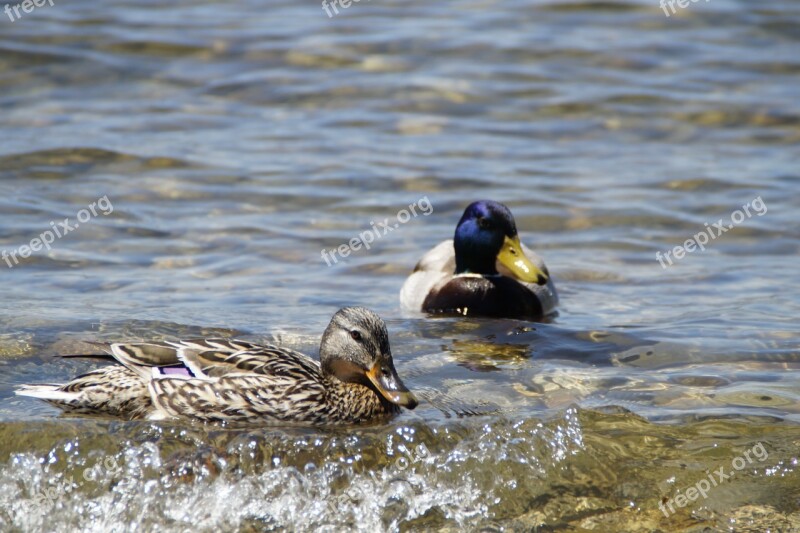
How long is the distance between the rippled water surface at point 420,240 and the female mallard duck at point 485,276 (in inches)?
14.8

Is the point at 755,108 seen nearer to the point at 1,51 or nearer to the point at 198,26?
the point at 198,26

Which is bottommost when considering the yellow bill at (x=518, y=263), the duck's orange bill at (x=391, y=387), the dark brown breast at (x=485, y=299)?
the dark brown breast at (x=485, y=299)

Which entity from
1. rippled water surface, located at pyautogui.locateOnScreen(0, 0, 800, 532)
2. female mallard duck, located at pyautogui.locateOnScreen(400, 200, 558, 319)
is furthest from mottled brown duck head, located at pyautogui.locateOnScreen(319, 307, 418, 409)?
female mallard duck, located at pyautogui.locateOnScreen(400, 200, 558, 319)

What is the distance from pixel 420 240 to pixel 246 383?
4922 mm

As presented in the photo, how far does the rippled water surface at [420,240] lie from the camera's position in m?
5.19

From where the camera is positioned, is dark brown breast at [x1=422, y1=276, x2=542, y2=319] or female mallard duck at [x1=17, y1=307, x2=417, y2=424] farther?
dark brown breast at [x1=422, y1=276, x2=542, y2=319]

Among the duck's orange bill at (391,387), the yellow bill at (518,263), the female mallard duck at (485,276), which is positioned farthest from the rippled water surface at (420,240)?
the yellow bill at (518,263)

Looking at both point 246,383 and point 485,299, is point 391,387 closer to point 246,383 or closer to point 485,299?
point 246,383

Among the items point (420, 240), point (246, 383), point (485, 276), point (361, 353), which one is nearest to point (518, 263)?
point (485, 276)

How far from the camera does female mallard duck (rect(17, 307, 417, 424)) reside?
18.8 feet

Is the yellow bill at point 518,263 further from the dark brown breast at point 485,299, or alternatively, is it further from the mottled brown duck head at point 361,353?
the mottled brown duck head at point 361,353

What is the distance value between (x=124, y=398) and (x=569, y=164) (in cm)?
716

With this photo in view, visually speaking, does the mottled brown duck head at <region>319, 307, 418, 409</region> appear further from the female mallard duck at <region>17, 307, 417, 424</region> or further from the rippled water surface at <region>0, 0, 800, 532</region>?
the rippled water surface at <region>0, 0, 800, 532</region>

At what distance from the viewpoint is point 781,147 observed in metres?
12.7
